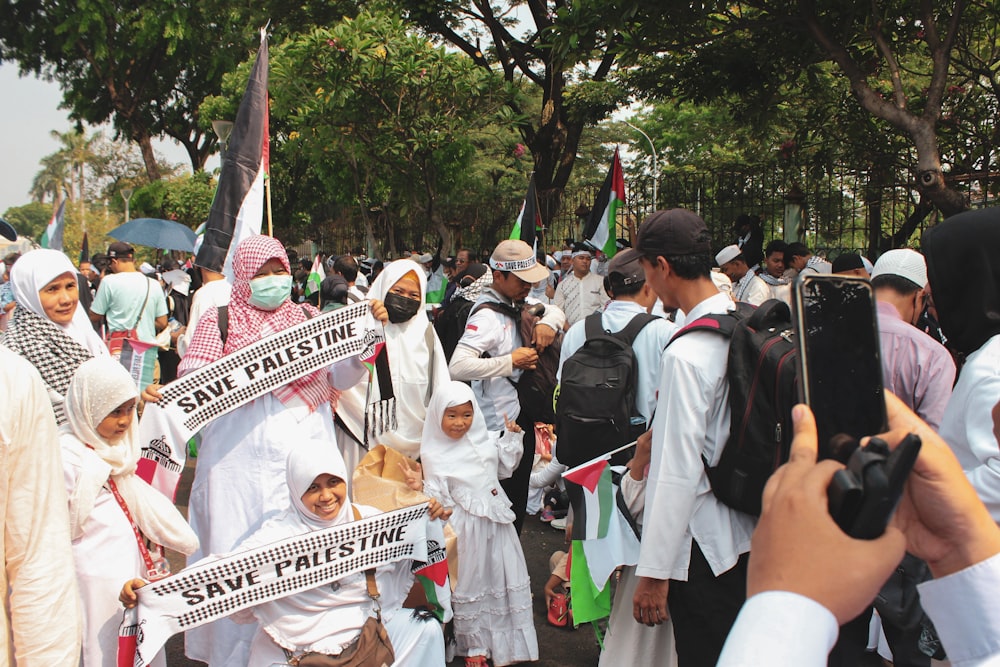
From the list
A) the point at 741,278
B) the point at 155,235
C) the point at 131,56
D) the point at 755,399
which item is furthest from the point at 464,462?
the point at 131,56

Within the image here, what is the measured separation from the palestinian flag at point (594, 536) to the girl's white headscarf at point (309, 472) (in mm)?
906

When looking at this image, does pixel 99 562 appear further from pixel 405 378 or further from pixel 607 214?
pixel 607 214

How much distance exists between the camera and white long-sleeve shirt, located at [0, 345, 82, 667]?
177 centimetres

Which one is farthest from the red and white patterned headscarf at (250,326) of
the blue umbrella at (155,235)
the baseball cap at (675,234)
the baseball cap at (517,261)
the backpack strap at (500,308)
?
the blue umbrella at (155,235)

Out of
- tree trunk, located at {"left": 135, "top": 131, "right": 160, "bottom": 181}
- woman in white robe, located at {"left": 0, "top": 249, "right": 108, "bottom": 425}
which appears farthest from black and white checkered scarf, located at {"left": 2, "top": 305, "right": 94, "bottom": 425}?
tree trunk, located at {"left": 135, "top": 131, "right": 160, "bottom": 181}

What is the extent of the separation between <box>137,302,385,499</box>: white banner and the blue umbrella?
7993 mm

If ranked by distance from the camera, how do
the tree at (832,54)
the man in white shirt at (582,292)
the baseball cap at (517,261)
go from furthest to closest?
the man in white shirt at (582,292), the tree at (832,54), the baseball cap at (517,261)

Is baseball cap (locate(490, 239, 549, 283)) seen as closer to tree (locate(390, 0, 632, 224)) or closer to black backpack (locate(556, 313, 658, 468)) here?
black backpack (locate(556, 313, 658, 468))

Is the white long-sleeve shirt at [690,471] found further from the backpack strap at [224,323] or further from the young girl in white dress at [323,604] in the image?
the backpack strap at [224,323]

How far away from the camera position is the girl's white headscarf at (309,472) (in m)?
3.17

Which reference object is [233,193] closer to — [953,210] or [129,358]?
[129,358]

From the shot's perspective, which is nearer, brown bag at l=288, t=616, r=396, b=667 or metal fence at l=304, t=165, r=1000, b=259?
brown bag at l=288, t=616, r=396, b=667

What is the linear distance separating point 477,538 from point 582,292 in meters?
4.93

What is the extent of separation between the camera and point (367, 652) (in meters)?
2.98
